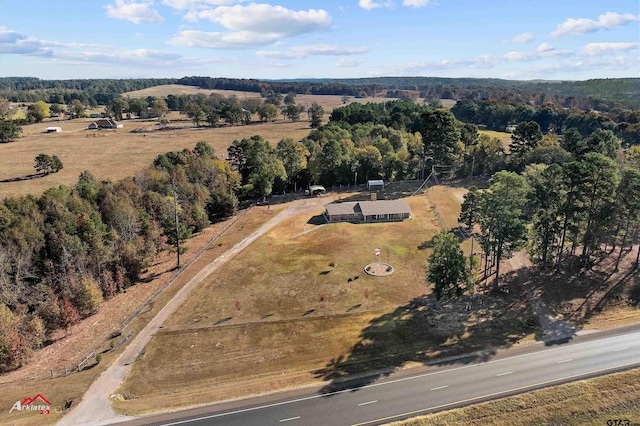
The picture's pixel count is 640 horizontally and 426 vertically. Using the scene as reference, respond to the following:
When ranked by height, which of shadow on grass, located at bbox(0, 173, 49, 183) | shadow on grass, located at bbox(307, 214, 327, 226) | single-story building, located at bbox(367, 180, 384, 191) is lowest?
shadow on grass, located at bbox(307, 214, 327, 226)

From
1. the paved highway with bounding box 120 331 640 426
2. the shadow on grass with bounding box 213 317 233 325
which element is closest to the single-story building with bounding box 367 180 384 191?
the shadow on grass with bounding box 213 317 233 325

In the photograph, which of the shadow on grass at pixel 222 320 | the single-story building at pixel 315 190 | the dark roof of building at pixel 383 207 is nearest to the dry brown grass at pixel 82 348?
the shadow on grass at pixel 222 320

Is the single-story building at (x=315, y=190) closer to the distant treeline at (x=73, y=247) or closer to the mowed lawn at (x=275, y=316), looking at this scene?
the mowed lawn at (x=275, y=316)

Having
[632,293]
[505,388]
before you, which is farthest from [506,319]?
[632,293]

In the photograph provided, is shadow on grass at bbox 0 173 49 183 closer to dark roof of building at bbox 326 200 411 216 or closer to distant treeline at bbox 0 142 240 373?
distant treeline at bbox 0 142 240 373

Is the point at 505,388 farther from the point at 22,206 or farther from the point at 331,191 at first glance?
the point at 331,191

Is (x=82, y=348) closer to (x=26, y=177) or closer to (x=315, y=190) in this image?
(x=315, y=190)
